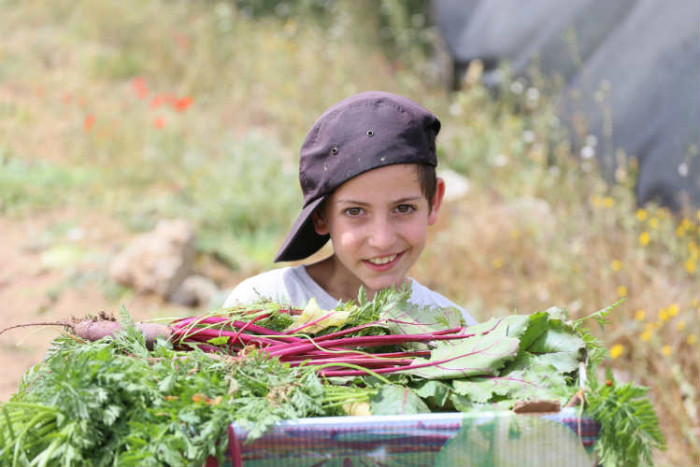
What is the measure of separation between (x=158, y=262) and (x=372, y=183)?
3.32 meters

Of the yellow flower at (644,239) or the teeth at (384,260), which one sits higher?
the yellow flower at (644,239)

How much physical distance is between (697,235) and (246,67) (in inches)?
235

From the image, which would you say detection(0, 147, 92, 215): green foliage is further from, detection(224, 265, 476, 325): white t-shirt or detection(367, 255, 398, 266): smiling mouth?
detection(367, 255, 398, 266): smiling mouth

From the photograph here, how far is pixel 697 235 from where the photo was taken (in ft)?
13.2

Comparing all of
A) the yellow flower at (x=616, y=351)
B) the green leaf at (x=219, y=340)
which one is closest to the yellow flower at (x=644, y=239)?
the yellow flower at (x=616, y=351)

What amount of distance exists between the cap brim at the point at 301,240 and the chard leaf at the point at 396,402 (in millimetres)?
753

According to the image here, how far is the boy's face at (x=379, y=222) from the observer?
199 centimetres

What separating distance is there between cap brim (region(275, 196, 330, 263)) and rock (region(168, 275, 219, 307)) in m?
2.79

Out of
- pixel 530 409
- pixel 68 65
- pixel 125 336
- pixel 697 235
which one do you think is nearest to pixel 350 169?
pixel 125 336

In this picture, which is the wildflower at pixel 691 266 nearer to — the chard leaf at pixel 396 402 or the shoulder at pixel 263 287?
the shoulder at pixel 263 287

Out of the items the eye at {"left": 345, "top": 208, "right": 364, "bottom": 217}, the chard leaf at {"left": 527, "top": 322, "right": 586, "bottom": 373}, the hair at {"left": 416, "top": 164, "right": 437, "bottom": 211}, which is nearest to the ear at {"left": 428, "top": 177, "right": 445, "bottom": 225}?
the hair at {"left": 416, "top": 164, "right": 437, "bottom": 211}

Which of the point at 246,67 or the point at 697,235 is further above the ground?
the point at 246,67

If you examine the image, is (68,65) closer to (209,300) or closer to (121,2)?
(121,2)

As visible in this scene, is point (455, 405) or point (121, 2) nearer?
point (455, 405)
